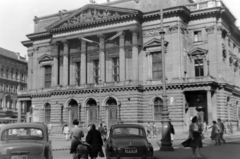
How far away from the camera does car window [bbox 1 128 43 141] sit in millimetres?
11995

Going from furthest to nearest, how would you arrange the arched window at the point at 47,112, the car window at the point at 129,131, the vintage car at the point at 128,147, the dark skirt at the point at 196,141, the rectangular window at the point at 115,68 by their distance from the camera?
the arched window at the point at 47,112
the rectangular window at the point at 115,68
the dark skirt at the point at 196,141
the car window at the point at 129,131
the vintage car at the point at 128,147

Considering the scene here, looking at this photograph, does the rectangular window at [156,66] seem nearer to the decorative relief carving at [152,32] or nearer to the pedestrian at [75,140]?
the decorative relief carving at [152,32]

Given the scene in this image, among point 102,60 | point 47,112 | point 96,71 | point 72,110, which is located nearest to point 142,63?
point 102,60

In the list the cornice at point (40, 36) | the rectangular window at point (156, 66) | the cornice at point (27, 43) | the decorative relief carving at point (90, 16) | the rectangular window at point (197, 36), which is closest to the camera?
the rectangular window at point (156, 66)

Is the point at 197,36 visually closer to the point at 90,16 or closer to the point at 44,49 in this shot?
the point at 90,16

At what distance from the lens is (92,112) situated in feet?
168

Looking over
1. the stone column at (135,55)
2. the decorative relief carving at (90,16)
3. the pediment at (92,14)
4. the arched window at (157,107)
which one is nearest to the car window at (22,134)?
the stone column at (135,55)

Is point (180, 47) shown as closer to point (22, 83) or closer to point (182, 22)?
point (182, 22)

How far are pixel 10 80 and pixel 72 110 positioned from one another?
4088 cm

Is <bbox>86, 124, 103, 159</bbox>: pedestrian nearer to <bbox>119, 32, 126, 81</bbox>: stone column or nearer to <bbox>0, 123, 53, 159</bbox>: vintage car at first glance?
<bbox>0, 123, 53, 159</bbox>: vintage car

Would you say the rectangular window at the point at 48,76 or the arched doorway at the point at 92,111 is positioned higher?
the rectangular window at the point at 48,76

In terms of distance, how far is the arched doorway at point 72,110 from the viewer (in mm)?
52844

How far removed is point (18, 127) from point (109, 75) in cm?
3903

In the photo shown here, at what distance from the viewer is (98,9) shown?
51.7m
